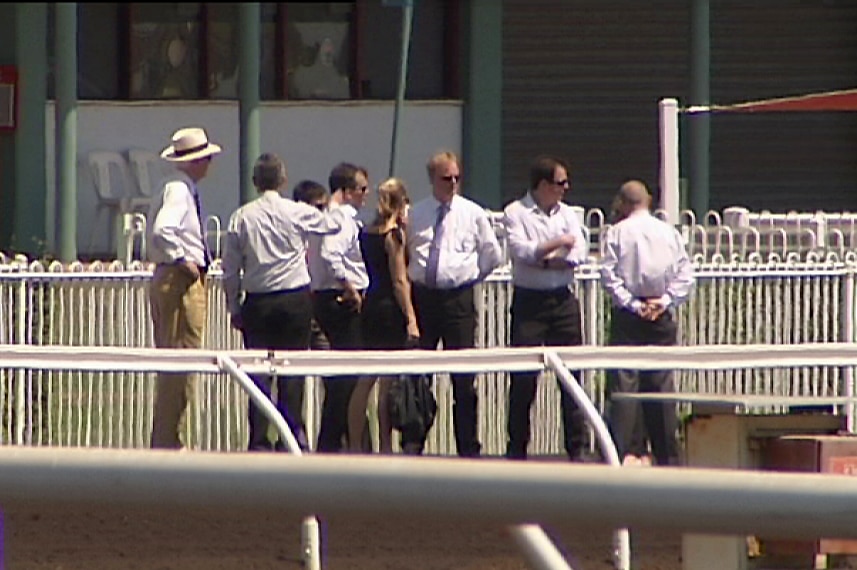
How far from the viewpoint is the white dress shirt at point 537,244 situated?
10938 mm

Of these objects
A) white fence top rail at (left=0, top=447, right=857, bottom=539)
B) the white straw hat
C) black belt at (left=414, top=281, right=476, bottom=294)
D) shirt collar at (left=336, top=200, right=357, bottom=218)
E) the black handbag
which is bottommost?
the black handbag

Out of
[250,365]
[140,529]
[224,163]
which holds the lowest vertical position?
[140,529]

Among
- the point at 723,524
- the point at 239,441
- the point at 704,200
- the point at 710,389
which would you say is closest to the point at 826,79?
the point at 704,200

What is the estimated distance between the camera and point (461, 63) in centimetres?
2052

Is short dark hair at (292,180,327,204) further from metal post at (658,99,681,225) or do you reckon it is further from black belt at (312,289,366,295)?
metal post at (658,99,681,225)

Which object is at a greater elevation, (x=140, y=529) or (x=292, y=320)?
(x=292, y=320)

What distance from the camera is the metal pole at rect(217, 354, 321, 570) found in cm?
809

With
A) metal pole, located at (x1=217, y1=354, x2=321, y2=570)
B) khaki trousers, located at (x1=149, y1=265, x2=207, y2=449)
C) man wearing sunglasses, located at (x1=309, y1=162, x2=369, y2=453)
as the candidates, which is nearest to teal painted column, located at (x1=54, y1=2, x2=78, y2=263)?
man wearing sunglasses, located at (x1=309, y1=162, x2=369, y2=453)

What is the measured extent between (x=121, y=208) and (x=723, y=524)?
622 inches

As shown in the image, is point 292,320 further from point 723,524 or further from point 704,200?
point 704,200

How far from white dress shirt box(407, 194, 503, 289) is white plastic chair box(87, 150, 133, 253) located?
7948 millimetres

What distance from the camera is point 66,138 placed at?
17.4 metres

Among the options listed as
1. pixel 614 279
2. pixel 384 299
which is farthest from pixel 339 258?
pixel 614 279

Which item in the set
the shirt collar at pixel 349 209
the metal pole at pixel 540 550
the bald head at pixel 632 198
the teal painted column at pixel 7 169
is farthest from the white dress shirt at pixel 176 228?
A: the teal painted column at pixel 7 169
